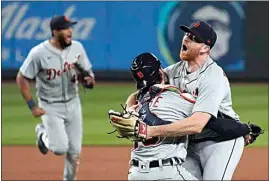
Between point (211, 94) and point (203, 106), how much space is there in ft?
0.46

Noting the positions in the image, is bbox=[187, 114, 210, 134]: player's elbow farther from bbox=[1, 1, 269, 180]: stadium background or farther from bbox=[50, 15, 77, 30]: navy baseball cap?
bbox=[1, 1, 269, 180]: stadium background

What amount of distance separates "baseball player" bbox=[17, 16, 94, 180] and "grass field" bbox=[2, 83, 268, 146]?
3.48 metres

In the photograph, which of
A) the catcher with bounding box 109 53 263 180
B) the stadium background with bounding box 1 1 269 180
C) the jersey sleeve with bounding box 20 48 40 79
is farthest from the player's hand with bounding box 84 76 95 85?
the stadium background with bounding box 1 1 269 180

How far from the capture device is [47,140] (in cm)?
1013

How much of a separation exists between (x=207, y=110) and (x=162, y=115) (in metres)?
0.33

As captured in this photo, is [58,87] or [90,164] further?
[90,164]

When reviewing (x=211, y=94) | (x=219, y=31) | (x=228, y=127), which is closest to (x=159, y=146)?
(x=211, y=94)

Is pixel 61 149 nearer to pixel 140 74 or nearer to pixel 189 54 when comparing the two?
pixel 189 54

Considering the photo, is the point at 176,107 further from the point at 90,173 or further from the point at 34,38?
the point at 34,38

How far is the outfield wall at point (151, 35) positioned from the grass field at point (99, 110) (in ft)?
1.68

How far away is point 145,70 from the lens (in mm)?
6039

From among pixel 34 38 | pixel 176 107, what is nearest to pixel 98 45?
pixel 34 38

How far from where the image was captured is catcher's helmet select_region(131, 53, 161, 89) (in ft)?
19.8

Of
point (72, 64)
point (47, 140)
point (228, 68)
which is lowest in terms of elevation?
point (228, 68)
